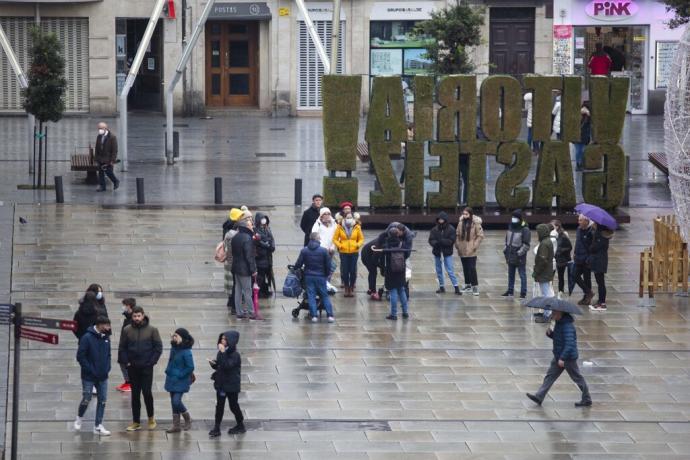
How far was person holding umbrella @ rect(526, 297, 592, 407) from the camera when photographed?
17159 mm

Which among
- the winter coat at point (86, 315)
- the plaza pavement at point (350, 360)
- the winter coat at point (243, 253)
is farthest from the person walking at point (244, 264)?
the winter coat at point (86, 315)

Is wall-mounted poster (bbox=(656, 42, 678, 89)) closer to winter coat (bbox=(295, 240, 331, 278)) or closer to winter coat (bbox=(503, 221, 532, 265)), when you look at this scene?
winter coat (bbox=(503, 221, 532, 265))

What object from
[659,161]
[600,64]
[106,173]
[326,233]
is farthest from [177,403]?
[600,64]

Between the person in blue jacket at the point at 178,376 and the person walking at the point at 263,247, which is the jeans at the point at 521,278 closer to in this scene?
the person walking at the point at 263,247

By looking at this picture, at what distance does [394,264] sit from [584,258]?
288cm

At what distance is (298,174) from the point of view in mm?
35062

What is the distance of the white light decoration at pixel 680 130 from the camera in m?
19.6

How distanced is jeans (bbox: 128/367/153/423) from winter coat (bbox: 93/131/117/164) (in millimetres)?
16202

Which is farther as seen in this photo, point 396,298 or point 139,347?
point 396,298

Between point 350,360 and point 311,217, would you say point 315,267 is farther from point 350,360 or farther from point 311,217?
point 311,217


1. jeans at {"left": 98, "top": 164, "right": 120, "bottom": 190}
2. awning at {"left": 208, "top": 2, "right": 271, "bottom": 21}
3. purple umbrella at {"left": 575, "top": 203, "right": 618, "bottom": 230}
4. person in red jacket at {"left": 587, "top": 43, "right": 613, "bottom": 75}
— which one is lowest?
purple umbrella at {"left": 575, "top": 203, "right": 618, "bottom": 230}

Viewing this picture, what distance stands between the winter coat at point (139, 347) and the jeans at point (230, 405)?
2.63ft

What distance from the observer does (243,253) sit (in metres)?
21.0

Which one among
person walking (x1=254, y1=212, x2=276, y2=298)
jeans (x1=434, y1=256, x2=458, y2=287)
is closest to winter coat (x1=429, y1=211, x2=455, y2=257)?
jeans (x1=434, y1=256, x2=458, y2=287)
